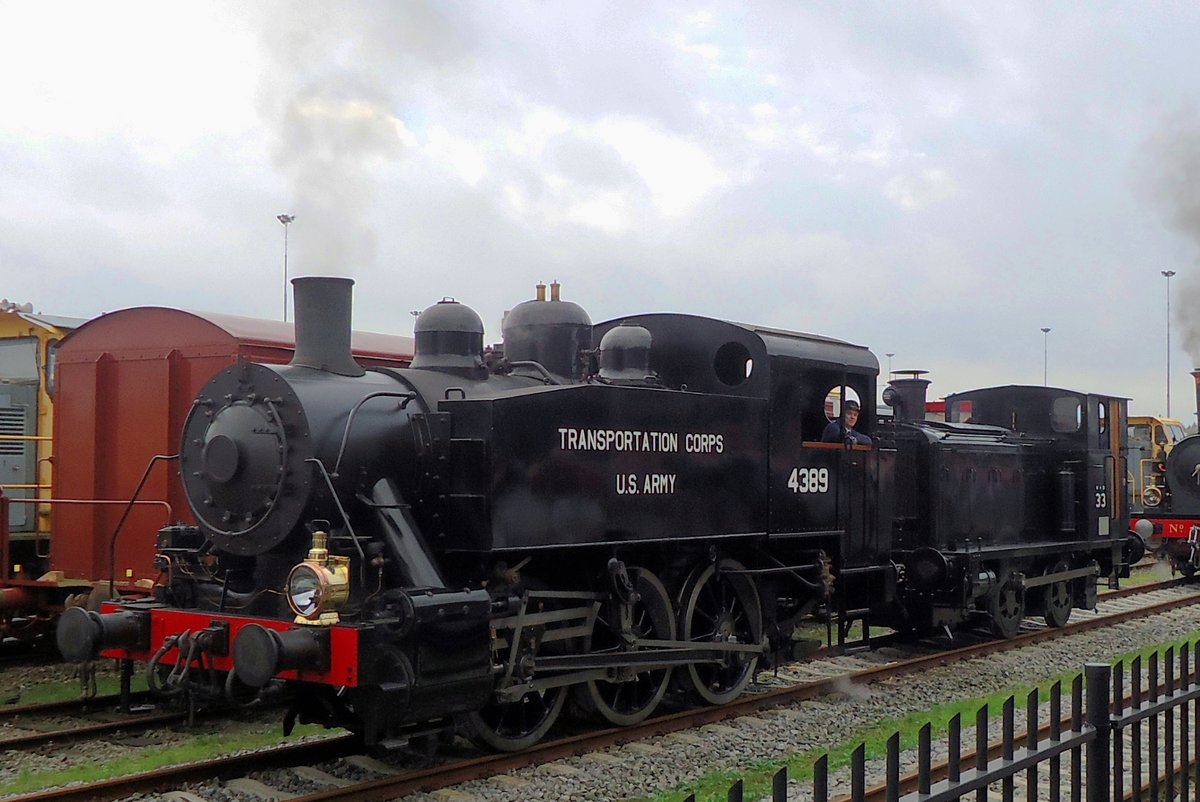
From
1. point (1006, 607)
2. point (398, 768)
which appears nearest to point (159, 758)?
point (398, 768)

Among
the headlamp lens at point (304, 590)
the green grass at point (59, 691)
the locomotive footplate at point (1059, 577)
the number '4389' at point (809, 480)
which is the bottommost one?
the green grass at point (59, 691)

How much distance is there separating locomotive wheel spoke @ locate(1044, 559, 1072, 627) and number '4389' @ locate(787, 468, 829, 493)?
5.47m

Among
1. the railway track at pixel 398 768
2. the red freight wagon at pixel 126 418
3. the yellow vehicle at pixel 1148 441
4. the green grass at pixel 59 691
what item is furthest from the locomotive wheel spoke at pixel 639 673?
the yellow vehicle at pixel 1148 441

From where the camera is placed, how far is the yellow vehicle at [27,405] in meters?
11.7

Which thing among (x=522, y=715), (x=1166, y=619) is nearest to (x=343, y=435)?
(x=522, y=715)

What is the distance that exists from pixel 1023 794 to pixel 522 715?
3106 millimetres

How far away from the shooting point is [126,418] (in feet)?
34.1

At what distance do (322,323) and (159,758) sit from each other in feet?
9.56

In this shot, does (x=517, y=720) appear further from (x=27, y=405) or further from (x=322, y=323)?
(x=27, y=405)

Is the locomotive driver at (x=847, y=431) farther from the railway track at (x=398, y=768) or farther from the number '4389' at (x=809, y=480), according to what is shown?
the railway track at (x=398, y=768)

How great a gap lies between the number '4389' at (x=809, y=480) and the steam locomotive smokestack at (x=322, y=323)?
3.72 meters

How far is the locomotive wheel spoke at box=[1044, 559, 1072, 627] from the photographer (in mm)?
13883

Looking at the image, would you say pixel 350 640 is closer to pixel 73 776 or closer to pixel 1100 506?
pixel 73 776

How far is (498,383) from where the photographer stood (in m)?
7.84
